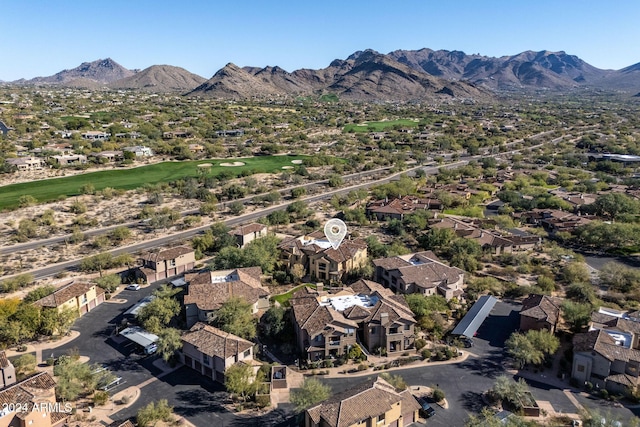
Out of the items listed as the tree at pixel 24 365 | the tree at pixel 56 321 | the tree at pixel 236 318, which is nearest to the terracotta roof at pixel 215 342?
the tree at pixel 236 318

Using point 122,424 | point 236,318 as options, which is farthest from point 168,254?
point 122,424

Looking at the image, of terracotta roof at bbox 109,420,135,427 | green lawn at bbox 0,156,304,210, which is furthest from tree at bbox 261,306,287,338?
green lawn at bbox 0,156,304,210

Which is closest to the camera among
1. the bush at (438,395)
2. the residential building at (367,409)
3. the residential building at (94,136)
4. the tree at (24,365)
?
the residential building at (367,409)

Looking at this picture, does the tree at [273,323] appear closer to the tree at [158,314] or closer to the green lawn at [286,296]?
the green lawn at [286,296]

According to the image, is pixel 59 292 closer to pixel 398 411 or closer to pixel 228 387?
pixel 228 387

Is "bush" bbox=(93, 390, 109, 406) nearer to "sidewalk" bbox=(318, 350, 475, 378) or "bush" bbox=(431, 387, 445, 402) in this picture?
"sidewalk" bbox=(318, 350, 475, 378)
